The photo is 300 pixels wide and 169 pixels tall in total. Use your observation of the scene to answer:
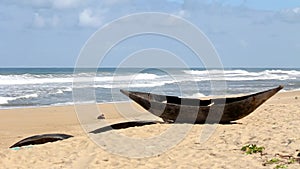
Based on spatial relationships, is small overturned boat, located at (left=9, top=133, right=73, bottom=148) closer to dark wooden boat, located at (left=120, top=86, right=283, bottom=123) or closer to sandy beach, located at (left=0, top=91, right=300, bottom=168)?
sandy beach, located at (left=0, top=91, right=300, bottom=168)

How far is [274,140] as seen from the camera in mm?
7770

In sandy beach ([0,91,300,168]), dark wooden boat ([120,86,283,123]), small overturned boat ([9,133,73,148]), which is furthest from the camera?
dark wooden boat ([120,86,283,123])

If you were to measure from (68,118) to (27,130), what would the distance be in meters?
2.21

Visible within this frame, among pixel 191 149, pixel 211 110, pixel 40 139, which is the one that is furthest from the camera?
pixel 211 110

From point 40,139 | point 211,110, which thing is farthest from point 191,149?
point 40,139

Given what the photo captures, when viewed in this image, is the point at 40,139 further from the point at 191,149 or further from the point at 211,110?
the point at 211,110

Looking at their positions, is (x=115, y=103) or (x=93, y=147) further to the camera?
(x=115, y=103)

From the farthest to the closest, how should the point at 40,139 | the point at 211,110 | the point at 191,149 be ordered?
1. the point at 211,110
2. the point at 40,139
3. the point at 191,149

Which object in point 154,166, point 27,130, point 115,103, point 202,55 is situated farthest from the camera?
point 115,103

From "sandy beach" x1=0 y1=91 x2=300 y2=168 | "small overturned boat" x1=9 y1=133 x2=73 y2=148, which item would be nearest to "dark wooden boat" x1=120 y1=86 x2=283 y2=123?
"sandy beach" x1=0 y1=91 x2=300 y2=168

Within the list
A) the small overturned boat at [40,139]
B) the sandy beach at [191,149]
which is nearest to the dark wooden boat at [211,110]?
the sandy beach at [191,149]

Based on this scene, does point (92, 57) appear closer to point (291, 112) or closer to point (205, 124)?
point (205, 124)

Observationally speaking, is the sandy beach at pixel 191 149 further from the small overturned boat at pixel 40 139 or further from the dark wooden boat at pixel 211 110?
the small overturned boat at pixel 40 139

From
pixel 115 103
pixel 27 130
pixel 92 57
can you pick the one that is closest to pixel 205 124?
pixel 92 57
